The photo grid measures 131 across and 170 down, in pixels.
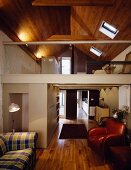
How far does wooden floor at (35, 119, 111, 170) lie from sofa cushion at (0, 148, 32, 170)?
702mm

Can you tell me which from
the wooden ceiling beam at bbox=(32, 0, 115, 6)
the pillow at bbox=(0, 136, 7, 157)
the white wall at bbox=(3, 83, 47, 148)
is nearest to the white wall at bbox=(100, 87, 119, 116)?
the white wall at bbox=(3, 83, 47, 148)

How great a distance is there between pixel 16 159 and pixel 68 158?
1775 mm

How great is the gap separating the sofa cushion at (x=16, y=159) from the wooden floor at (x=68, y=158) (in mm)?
702

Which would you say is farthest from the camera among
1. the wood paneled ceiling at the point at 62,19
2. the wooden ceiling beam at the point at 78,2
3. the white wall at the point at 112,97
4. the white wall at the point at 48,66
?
the white wall at the point at 112,97

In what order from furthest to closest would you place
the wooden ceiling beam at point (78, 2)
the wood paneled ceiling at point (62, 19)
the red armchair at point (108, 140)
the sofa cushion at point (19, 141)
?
the red armchair at point (108, 140), the wood paneled ceiling at point (62, 19), the wooden ceiling beam at point (78, 2), the sofa cushion at point (19, 141)

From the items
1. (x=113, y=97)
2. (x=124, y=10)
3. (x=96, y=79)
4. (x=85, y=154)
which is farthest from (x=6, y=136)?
(x=113, y=97)

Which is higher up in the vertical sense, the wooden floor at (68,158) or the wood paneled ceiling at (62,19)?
the wood paneled ceiling at (62,19)

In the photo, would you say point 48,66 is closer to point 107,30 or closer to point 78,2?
point 107,30

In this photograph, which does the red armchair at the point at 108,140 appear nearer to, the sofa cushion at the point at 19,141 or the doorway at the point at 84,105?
the sofa cushion at the point at 19,141

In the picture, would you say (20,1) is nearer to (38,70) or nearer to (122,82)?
(38,70)

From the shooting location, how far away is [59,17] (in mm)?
6488

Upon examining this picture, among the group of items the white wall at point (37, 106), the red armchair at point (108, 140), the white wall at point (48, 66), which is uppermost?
the white wall at point (48, 66)

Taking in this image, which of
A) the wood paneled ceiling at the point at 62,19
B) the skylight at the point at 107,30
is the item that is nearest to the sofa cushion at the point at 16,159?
the wood paneled ceiling at the point at 62,19

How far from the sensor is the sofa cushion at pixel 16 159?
3.03m
